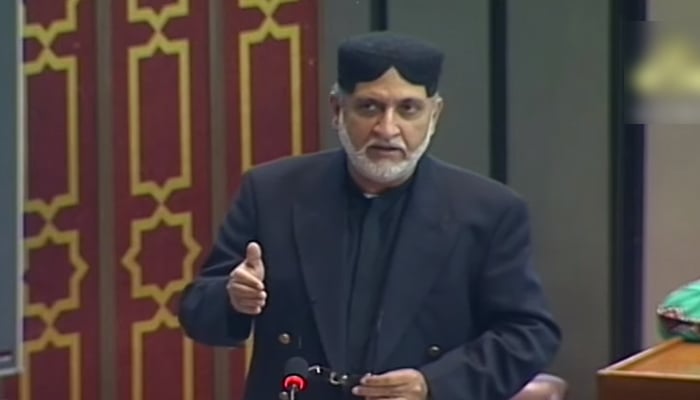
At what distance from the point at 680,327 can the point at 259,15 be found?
5.10 ft

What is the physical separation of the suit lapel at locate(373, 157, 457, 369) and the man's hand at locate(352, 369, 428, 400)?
0.06 meters

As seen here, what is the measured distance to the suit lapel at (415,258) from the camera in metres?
2.26

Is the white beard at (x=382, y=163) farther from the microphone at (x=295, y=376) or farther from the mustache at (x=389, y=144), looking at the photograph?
the microphone at (x=295, y=376)

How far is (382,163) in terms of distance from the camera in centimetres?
228

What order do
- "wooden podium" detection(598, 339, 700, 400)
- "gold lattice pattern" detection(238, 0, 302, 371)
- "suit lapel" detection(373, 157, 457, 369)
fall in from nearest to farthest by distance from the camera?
1. "wooden podium" detection(598, 339, 700, 400)
2. "suit lapel" detection(373, 157, 457, 369)
3. "gold lattice pattern" detection(238, 0, 302, 371)

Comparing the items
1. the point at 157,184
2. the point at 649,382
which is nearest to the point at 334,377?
the point at 649,382

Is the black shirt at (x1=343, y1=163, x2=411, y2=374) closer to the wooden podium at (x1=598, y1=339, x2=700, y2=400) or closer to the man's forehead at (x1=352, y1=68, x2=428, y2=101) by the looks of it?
the man's forehead at (x1=352, y1=68, x2=428, y2=101)

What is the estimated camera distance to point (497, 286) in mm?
2260

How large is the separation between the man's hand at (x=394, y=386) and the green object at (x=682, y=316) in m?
0.35

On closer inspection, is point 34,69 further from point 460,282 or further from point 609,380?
point 609,380

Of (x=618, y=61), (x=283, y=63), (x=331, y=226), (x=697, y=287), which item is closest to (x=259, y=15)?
(x=283, y=63)

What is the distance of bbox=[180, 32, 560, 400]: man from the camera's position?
2248mm

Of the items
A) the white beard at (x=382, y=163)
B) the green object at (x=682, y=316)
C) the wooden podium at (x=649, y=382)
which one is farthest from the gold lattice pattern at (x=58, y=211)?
the wooden podium at (x=649, y=382)

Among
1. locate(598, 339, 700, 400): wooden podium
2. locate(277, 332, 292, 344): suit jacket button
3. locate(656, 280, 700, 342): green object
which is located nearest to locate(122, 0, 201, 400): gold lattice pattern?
locate(277, 332, 292, 344): suit jacket button
